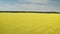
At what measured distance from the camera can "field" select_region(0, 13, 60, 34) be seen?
31.7 inches

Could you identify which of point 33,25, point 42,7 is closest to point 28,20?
point 33,25

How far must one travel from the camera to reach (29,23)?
32.8 inches

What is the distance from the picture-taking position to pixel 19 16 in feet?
2.78

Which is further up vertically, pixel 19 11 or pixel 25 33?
pixel 19 11

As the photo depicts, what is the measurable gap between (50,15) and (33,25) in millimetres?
166

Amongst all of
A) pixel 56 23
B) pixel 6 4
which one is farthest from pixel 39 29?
pixel 6 4

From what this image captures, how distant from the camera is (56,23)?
0.84 metres

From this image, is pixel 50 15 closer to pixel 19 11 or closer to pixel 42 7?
pixel 42 7

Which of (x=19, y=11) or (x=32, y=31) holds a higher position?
(x=19, y=11)

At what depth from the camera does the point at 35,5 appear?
878 mm

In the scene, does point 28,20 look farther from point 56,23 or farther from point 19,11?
point 56,23

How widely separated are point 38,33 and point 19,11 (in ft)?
0.79

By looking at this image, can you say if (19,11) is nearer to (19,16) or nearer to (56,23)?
(19,16)

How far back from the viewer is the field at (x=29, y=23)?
2.64 feet
